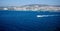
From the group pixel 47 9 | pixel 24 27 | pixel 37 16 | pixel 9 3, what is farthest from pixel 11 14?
pixel 47 9

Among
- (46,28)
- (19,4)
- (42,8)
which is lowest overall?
(46,28)

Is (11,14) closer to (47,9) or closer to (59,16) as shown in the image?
(47,9)

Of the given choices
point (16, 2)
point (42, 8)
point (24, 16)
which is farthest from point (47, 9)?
point (16, 2)

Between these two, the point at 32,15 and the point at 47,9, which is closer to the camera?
the point at 47,9

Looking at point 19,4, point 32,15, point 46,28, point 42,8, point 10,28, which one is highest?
point 19,4

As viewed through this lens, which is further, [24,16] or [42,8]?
[24,16]

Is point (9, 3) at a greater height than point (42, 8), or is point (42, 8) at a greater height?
point (9, 3)

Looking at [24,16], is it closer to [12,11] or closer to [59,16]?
[12,11]
